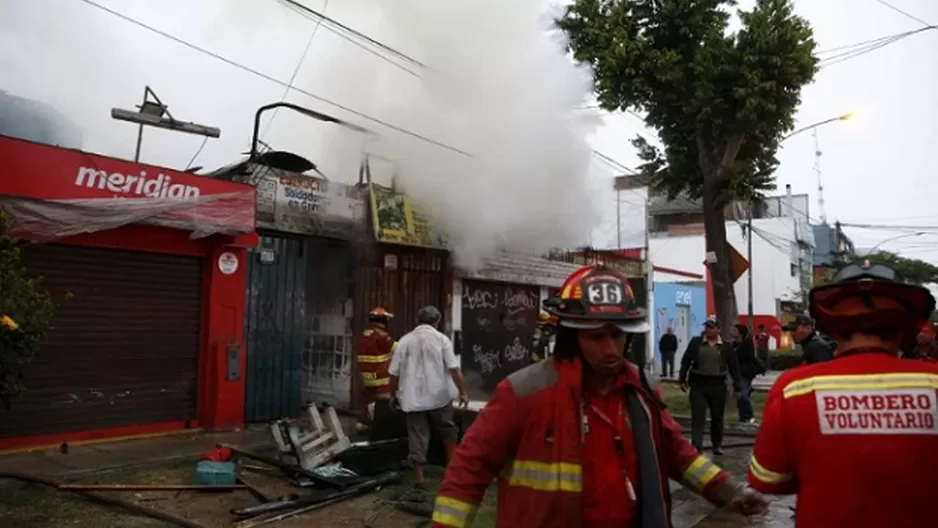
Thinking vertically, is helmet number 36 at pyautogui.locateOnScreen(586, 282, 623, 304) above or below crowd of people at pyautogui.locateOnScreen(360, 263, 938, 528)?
above

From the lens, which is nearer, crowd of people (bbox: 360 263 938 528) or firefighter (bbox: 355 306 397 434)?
crowd of people (bbox: 360 263 938 528)

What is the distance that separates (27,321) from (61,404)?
341cm

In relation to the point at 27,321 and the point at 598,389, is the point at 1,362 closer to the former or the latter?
the point at 27,321

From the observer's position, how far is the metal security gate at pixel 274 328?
32.2 feet

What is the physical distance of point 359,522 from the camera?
18.2 feet

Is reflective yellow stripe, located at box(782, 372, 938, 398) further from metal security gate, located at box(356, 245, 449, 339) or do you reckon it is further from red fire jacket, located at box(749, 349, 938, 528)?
metal security gate, located at box(356, 245, 449, 339)

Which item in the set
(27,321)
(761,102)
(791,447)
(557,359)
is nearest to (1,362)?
(27,321)

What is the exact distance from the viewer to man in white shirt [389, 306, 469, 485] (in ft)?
21.7

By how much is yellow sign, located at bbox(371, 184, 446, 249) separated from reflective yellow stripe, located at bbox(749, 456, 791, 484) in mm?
9270

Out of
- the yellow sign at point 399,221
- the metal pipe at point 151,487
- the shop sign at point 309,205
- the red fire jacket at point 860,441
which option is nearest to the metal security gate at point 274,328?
the shop sign at point 309,205

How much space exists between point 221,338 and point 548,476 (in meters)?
7.84

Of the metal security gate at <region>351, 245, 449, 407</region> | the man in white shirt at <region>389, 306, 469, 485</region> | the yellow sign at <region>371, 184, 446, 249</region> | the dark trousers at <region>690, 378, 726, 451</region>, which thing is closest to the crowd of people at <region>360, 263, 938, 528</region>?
the man in white shirt at <region>389, 306, 469, 485</region>

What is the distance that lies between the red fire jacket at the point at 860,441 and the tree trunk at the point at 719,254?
12.2 metres

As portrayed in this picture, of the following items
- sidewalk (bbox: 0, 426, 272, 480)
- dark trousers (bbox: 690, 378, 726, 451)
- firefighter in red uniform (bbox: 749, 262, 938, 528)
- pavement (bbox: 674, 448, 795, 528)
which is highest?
firefighter in red uniform (bbox: 749, 262, 938, 528)
